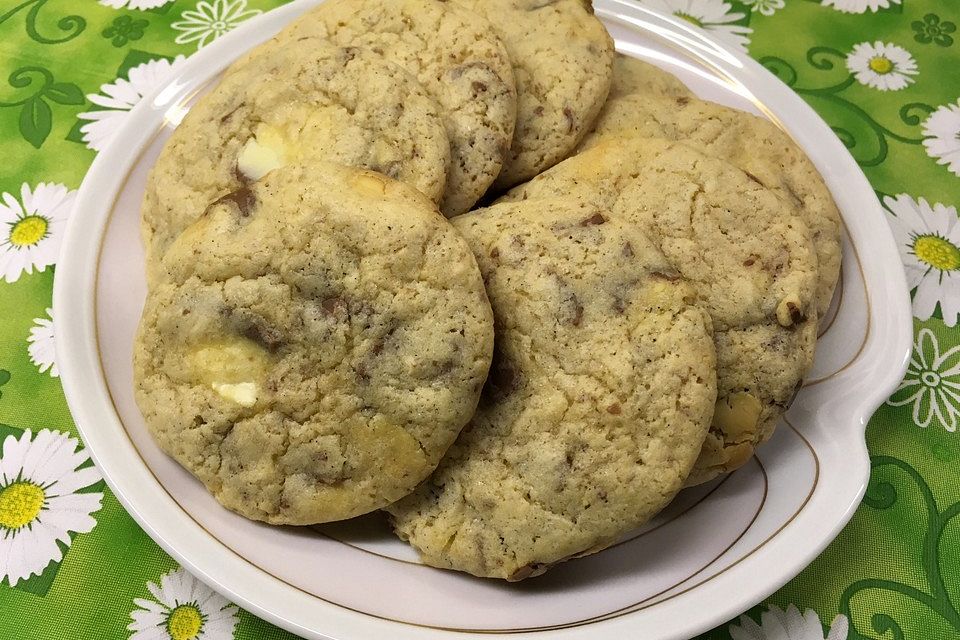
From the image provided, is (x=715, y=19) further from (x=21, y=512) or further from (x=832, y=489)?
(x=21, y=512)

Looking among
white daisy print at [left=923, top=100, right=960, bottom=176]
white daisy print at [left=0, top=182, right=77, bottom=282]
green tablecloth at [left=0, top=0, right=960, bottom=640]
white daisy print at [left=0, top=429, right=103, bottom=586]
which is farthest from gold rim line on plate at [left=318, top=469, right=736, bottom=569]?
white daisy print at [left=923, top=100, right=960, bottom=176]

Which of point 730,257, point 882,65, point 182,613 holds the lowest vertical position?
point 182,613

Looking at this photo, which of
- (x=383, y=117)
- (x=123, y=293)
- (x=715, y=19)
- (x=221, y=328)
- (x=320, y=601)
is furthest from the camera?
(x=715, y=19)

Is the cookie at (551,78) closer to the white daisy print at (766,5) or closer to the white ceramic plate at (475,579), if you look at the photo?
the white ceramic plate at (475,579)

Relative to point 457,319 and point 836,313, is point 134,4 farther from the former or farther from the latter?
point 836,313

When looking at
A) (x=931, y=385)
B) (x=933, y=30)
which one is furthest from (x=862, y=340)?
(x=933, y=30)

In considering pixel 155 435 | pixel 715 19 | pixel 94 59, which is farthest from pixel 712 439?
pixel 94 59
